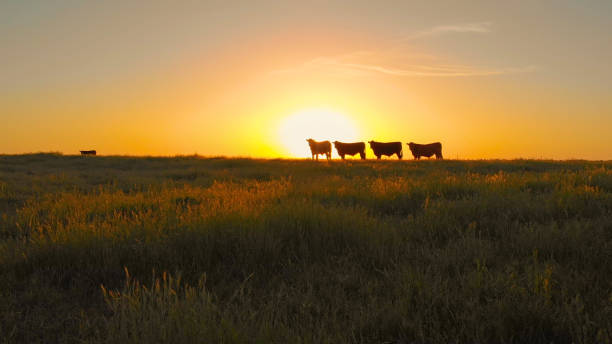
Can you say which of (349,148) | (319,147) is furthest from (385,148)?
(319,147)

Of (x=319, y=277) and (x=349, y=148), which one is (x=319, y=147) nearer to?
(x=349, y=148)

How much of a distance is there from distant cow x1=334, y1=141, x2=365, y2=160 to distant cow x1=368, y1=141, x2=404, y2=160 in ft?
3.12

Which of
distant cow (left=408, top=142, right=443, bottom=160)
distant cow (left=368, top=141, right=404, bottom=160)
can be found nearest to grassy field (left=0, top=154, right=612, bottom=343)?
distant cow (left=368, top=141, right=404, bottom=160)

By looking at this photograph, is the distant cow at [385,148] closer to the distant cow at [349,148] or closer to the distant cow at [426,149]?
the distant cow at [349,148]

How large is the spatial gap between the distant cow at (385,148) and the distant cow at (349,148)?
951 millimetres

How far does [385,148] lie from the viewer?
114 feet

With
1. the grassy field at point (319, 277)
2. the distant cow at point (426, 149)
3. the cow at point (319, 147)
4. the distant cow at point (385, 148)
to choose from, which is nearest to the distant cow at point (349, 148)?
the distant cow at point (385, 148)

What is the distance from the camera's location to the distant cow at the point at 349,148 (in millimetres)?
34812

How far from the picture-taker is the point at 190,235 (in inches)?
154

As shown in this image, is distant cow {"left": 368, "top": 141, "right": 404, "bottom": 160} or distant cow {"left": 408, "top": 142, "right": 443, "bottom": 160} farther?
distant cow {"left": 408, "top": 142, "right": 443, "bottom": 160}

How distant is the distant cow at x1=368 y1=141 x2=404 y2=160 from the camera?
3431 centimetres

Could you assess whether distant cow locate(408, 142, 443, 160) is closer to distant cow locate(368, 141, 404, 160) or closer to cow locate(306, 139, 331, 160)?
distant cow locate(368, 141, 404, 160)

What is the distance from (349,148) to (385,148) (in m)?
3.29

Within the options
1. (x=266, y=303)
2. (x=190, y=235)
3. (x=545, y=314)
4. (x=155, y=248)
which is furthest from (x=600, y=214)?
(x=155, y=248)
